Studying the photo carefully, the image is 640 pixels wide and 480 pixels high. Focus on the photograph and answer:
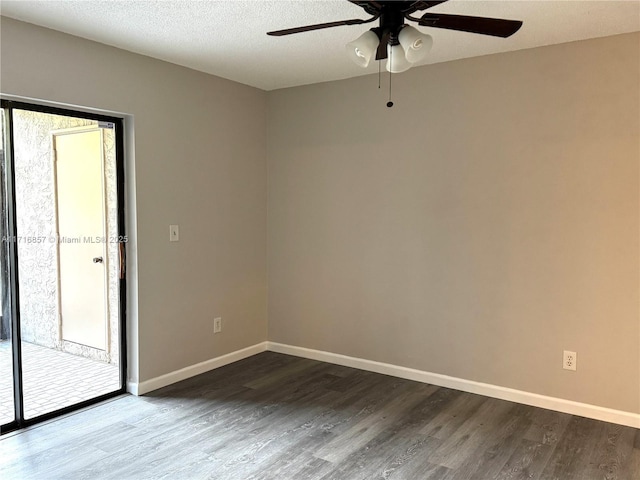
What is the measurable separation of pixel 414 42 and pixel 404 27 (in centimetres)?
7

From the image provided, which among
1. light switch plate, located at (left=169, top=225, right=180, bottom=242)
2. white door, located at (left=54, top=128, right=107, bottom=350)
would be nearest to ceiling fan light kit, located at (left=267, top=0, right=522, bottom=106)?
white door, located at (left=54, top=128, right=107, bottom=350)

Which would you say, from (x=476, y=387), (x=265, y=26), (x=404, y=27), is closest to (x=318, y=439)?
(x=476, y=387)

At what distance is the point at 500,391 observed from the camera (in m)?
3.51

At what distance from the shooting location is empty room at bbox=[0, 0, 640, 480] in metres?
2.75

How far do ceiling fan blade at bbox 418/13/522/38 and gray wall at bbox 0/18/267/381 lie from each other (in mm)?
2197

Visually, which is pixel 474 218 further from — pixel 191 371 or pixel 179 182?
pixel 191 371

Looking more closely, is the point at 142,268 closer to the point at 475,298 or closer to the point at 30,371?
the point at 30,371

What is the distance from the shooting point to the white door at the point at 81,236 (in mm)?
3252

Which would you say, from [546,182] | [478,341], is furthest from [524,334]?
[546,182]

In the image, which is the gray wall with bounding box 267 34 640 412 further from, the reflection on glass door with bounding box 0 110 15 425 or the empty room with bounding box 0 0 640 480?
the reflection on glass door with bounding box 0 110 15 425

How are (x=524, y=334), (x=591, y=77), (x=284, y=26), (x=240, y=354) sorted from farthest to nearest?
1. (x=240, y=354)
2. (x=524, y=334)
3. (x=591, y=77)
4. (x=284, y=26)

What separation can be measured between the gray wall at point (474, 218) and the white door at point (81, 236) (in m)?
1.57

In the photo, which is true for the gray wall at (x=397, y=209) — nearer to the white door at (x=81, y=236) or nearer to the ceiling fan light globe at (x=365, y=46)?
the white door at (x=81, y=236)

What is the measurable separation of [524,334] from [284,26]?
100.0 inches
